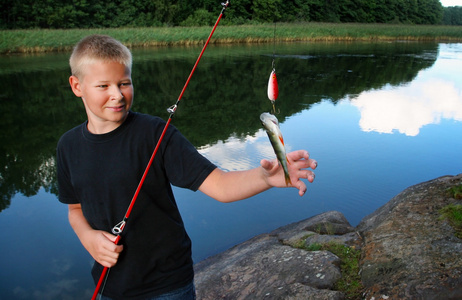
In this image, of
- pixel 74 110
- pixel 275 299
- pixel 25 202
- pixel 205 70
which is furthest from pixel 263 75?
pixel 275 299

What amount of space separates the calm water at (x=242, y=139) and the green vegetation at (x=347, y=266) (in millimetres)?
1415

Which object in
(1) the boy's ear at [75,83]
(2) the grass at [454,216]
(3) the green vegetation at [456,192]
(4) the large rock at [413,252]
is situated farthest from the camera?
(3) the green vegetation at [456,192]

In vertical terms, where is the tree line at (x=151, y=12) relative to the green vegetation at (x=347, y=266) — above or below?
above

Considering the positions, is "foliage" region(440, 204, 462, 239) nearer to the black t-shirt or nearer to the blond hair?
the black t-shirt

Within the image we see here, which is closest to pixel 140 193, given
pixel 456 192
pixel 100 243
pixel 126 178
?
pixel 126 178

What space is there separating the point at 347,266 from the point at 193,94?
9.91m

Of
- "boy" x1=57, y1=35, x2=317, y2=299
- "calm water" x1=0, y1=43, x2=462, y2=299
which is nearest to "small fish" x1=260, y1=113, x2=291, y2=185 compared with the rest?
"boy" x1=57, y1=35, x2=317, y2=299

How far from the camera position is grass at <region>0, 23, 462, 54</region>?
2203 cm

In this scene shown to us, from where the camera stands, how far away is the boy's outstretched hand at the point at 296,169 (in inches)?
46.9

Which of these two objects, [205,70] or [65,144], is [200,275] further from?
[205,70]

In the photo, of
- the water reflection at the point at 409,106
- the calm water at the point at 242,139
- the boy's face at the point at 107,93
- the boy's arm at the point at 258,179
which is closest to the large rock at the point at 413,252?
the calm water at the point at 242,139

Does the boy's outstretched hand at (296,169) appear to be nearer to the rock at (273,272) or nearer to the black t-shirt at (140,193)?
the black t-shirt at (140,193)

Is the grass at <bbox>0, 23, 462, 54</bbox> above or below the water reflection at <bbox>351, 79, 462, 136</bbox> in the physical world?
above

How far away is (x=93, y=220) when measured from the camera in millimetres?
1642
